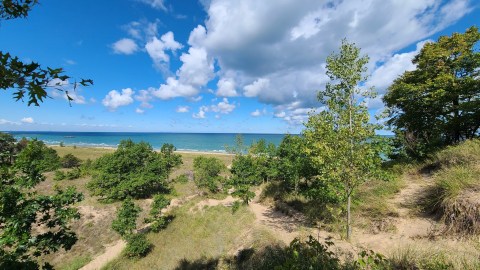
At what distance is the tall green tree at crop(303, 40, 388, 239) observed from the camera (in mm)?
9117

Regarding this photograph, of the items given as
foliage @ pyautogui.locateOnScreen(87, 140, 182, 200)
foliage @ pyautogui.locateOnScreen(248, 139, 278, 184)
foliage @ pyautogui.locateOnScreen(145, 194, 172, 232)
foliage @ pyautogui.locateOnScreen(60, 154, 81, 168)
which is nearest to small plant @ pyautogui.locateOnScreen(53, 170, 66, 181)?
foliage @ pyautogui.locateOnScreen(87, 140, 182, 200)

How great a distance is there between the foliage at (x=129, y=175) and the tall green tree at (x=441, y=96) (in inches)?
1279

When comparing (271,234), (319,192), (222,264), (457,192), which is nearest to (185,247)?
(222,264)

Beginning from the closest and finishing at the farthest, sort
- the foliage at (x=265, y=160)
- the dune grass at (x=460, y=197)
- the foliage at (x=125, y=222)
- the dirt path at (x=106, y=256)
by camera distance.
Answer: the dune grass at (x=460, y=197) → the dirt path at (x=106, y=256) → the foliage at (x=125, y=222) → the foliage at (x=265, y=160)

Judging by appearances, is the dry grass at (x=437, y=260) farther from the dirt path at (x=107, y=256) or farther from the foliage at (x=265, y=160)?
the foliage at (x=265, y=160)

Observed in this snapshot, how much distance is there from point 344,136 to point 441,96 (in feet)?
40.0

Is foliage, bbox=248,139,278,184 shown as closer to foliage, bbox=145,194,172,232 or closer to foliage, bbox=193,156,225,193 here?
foliage, bbox=193,156,225,193

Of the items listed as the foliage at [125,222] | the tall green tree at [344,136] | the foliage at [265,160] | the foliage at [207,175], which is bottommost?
the foliage at [125,222]

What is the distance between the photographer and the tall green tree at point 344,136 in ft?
29.9

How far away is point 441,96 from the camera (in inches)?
637

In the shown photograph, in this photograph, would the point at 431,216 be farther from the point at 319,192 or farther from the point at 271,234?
the point at 271,234

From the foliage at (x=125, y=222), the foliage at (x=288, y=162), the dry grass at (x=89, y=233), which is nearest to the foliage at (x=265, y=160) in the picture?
the foliage at (x=288, y=162)

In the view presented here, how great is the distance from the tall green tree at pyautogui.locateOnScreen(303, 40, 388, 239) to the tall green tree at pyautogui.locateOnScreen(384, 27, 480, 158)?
23.4 ft

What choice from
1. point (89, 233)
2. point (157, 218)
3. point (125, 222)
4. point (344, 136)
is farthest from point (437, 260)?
point (89, 233)
